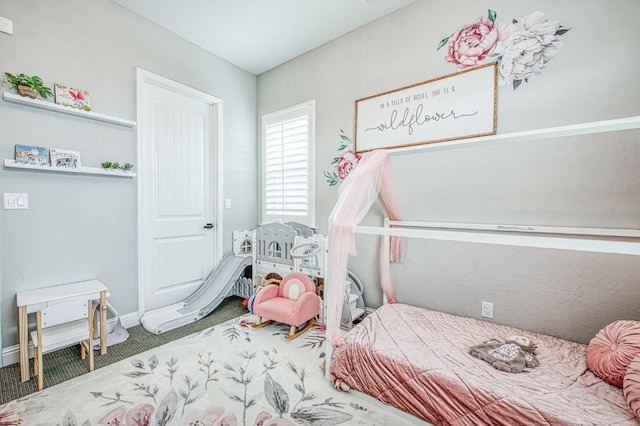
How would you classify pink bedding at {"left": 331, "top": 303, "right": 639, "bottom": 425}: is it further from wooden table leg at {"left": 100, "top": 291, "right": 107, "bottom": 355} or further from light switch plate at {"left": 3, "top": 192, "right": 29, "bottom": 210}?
light switch plate at {"left": 3, "top": 192, "right": 29, "bottom": 210}

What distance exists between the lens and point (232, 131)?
11.1 feet

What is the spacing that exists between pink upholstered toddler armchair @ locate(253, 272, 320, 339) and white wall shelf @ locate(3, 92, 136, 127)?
1959 mm

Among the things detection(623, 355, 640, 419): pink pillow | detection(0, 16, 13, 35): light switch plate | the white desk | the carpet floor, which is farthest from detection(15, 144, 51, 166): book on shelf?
detection(623, 355, 640, 419): pink pillow

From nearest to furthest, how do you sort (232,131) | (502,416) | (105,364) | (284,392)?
(502,416) < (284,392) < (105,364) < (232,131)

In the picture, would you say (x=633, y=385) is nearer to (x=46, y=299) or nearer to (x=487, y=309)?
(x=487, y=309)

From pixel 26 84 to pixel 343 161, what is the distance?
8.26ft

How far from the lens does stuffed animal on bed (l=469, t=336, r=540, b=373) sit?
1.41 meters

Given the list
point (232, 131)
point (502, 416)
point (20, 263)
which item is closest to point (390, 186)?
point (502, 416)

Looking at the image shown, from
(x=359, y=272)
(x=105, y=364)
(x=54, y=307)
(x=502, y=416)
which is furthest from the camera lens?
(x=359, y=272)

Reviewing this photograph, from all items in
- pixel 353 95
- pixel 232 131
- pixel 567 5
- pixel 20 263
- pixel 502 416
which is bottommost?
pixel 502 416

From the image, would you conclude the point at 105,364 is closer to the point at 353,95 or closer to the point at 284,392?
A: the point at 284,392

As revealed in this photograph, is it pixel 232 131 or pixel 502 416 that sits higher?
pixel 232 131

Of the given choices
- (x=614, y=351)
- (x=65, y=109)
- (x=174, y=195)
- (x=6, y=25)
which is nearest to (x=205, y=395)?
(x=174, y=195)

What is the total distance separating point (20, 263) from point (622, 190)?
4018 millimetres
